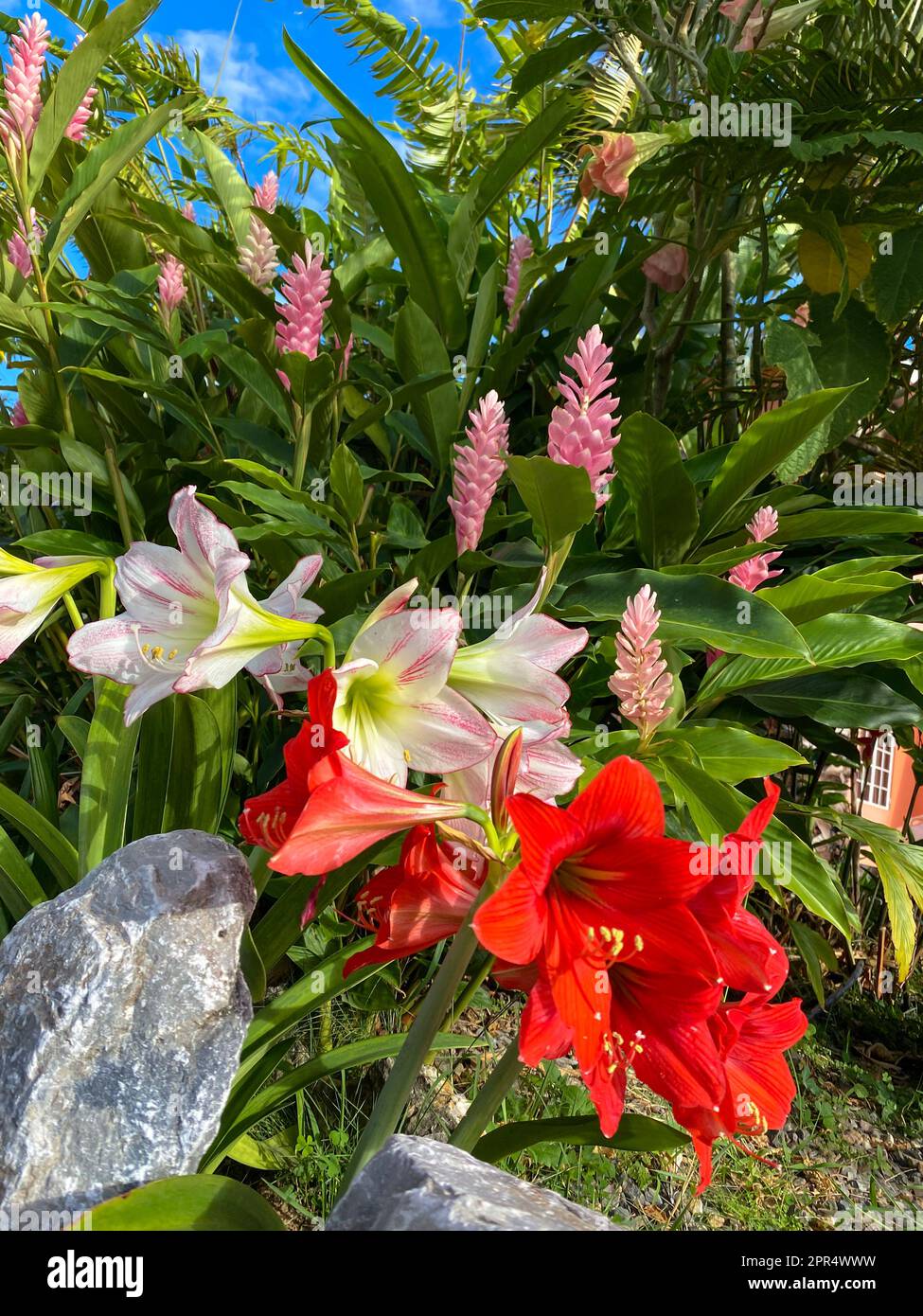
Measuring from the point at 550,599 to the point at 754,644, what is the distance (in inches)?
12.5

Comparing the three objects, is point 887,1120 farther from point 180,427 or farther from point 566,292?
point 180,427

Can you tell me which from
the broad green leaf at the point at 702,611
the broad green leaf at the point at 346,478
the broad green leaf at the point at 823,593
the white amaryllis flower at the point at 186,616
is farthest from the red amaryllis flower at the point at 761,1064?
the broad green leaf at the point at 346,478

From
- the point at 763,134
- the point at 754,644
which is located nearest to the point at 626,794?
the point at 754,644

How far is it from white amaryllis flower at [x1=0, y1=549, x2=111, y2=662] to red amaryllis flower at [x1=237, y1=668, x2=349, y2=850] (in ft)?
0.96

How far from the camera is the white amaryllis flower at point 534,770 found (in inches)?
34.6

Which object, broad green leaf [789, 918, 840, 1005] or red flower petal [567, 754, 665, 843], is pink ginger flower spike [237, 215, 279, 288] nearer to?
red flower petal [567, 754, 665, 843]

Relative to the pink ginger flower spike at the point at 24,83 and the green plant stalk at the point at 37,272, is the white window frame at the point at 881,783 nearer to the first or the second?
the green plant stalk at the point at 37,272

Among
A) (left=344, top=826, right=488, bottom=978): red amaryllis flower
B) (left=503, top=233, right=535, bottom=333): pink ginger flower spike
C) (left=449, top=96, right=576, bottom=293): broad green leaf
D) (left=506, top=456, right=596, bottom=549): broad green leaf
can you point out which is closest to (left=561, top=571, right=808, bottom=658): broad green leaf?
(left=506, top=456, right=596, bottom=549): broad green leaf

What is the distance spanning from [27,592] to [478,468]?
0.49 meters

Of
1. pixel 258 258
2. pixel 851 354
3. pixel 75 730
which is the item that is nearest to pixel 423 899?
pixel 75 730

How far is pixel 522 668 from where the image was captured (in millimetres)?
886

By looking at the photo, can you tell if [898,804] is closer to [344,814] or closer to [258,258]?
[258,258]
